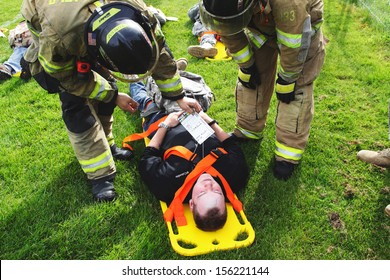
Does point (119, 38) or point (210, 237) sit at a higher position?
point (119, 38)

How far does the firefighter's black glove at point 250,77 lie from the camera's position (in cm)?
346

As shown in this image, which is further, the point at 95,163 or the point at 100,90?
the point at 95,163

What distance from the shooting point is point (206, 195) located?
2.83 meters

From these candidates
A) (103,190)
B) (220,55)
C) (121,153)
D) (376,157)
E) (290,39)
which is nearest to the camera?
(290,39)

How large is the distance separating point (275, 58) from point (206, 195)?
1.68 metres

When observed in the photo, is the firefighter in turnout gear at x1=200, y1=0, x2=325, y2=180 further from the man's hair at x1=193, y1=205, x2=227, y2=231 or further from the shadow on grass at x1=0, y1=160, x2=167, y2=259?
the shadow on grass at x1=0, y1=160, x2=167, y2=259

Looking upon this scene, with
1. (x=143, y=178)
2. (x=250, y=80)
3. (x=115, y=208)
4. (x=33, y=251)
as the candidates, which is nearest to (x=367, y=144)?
(x=250, y=80)

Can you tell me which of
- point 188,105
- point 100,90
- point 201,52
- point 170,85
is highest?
point 100,90

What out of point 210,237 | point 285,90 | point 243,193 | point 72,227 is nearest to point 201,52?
point 285,90

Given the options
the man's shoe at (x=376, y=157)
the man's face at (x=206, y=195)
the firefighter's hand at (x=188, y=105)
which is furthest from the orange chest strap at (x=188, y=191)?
the man's shoe at (x=376, y=157)

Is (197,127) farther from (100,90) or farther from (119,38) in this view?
(119,38)

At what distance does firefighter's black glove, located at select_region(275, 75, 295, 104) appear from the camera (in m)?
3.14

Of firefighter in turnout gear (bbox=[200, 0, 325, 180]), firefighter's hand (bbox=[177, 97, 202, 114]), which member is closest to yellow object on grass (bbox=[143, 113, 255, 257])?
firefighter in turnout gear (bbox=[200, 0, 325, 180])

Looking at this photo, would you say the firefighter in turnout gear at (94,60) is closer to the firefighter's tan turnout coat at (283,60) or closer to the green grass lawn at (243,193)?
the green grass lawn at (243,193)
